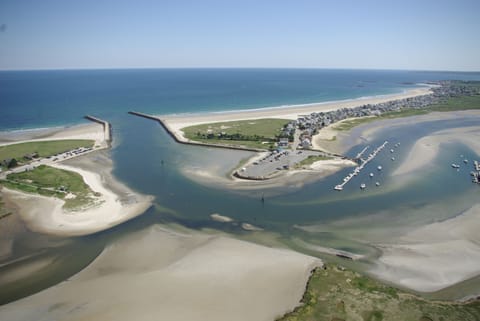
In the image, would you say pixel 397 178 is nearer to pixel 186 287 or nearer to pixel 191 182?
pixel 191 182

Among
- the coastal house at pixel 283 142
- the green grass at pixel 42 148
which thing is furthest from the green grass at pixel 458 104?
the green grass at pixel 42 148

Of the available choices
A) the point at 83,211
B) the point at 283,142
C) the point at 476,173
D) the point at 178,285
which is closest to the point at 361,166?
the point at 476,173

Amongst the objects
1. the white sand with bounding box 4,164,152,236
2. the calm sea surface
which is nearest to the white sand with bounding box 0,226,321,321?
the calm sea surface

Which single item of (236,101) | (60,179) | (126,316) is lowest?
(126,316)

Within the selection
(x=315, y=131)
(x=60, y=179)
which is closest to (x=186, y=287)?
(x=60, y=179)

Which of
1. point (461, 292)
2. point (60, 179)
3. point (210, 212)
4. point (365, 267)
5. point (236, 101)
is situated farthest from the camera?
point (236, 101)

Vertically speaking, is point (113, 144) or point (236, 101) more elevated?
point (236, 101)

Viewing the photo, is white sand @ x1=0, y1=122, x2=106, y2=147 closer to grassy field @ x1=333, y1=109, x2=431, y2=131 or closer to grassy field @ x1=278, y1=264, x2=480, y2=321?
grassy field @ x1=278, y1=264, x2=480, y2=321

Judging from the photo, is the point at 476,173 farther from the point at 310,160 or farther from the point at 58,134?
the point at 58,134
